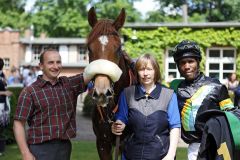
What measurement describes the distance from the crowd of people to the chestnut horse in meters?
0.21

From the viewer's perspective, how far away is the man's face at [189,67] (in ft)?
12.0

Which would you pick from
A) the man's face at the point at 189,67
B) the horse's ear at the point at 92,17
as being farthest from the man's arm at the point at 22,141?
the man's face at the point at 189,67

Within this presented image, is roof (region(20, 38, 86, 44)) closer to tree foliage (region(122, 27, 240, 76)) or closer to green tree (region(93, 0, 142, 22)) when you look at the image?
green tree (region(93, 0, 142, 22))

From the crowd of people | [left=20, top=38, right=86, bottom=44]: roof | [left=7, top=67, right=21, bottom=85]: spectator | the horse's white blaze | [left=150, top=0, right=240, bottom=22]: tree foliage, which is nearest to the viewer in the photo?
the crowd of people

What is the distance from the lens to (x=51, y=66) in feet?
11.8

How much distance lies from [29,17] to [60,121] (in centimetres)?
3671

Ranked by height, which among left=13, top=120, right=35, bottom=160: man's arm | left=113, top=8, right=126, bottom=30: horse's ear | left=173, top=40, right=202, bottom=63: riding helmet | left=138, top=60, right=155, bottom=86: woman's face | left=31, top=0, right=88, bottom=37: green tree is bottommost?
left=13, top=120, right=35, bottom=160: man's arm

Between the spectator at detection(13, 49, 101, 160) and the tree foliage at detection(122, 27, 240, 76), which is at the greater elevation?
the tree foliage at detection(122, 27, 240, 76)

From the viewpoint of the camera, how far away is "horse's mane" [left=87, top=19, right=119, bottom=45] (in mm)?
3820

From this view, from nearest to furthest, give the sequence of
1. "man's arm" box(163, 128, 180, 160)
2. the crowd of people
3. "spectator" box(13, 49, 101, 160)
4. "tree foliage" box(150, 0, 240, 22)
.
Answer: "man's arm" box(163, 128, 180, 160)
the crowd of people
"spectator" box(13, 49, 101, 160)
"tree foliage" box(150, 0, 240, 22)

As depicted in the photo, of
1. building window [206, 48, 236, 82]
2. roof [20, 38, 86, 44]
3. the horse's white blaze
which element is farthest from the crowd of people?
roof [20, 38, 86, 44]

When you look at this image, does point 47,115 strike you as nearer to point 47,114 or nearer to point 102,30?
point 47,114

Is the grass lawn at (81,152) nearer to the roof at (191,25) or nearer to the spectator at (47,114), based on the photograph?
the spectator at (47,114)

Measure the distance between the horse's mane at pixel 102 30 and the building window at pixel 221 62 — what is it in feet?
42.4
